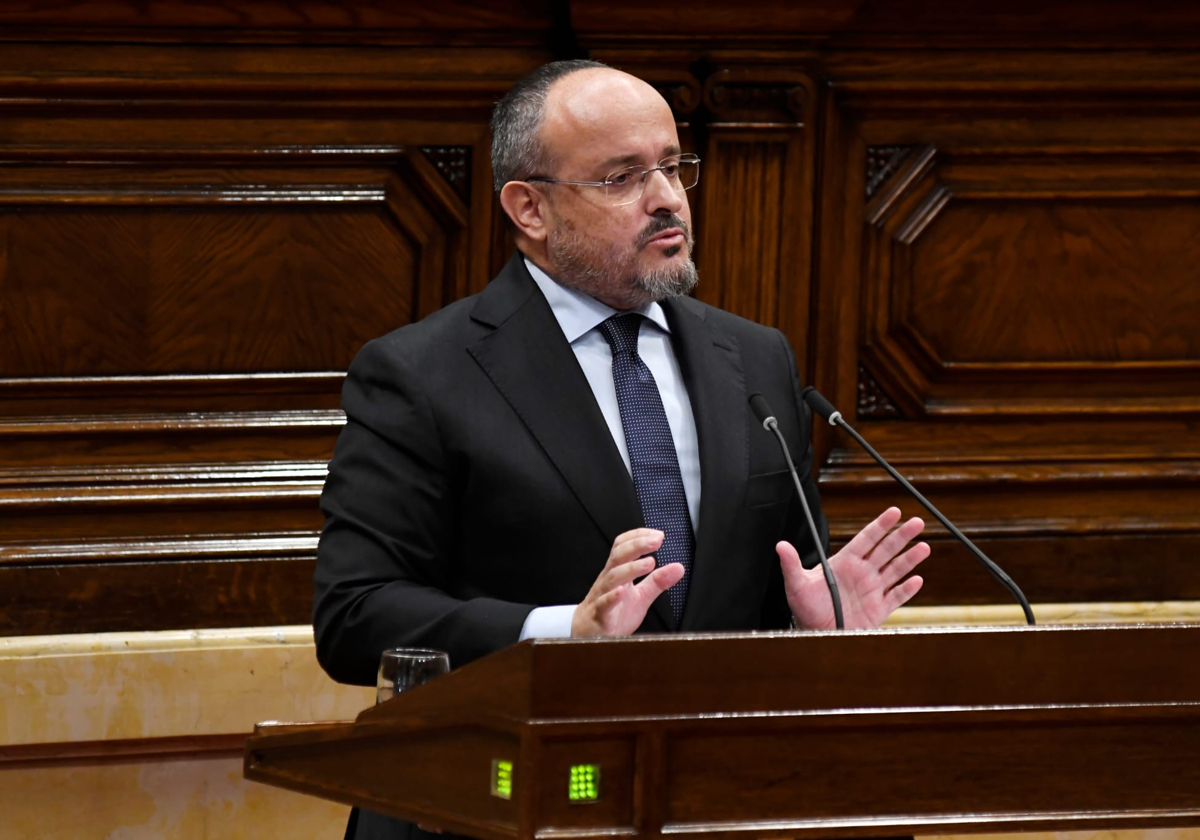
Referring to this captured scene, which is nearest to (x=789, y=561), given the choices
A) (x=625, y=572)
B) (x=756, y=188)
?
(x=625, y=572)

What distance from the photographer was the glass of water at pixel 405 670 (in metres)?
1.79

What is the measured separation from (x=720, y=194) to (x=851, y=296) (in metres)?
0.39

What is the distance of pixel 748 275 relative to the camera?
343 centimetres

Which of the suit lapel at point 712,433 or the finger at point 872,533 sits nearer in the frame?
the finger at point 872,533

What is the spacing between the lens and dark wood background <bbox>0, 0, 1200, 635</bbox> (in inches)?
128

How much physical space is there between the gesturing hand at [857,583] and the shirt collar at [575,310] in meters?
0.51

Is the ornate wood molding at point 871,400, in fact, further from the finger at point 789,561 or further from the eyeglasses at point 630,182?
the finger at point 789,561

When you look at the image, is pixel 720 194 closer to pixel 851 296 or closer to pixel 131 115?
pixel 851 296

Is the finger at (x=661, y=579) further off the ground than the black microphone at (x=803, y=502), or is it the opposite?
the black microphone at (x=803, y=502)

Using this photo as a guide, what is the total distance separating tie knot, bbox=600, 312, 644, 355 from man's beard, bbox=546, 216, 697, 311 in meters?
0.02

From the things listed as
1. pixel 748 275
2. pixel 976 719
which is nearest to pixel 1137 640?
pixel 976 719

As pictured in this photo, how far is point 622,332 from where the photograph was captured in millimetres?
2373

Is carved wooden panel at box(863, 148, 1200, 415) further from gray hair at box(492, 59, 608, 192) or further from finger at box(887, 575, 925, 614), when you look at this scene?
finger at box(887, 575, 925, 614)

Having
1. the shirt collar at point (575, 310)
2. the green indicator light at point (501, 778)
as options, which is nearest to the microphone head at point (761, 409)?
the shirt collar at point (575, 310)
